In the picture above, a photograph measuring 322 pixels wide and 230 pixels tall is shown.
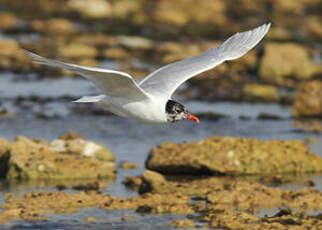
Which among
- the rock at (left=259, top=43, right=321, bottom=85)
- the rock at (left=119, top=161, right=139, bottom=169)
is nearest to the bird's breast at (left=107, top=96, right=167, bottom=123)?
the rock at (left=119, top=161, right=139, bottom=169)

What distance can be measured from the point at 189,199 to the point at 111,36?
21136 millimetres

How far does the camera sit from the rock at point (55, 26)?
113ft

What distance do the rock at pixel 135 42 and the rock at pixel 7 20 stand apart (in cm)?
545

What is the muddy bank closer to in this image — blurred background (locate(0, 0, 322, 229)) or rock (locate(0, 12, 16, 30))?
blurred background (locate(0, 0, 322, 229))

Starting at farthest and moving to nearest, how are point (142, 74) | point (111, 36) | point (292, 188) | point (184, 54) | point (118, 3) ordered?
point (118, 3)
point (111, 36)
point (184, 54)
point (142, 74)
point (292, 188)

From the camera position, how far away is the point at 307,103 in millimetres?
20984

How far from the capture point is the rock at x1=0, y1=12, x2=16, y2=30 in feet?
116

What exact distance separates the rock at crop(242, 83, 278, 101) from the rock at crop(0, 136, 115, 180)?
30.1 ft

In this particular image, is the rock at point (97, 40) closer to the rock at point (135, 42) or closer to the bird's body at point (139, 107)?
the rock at point (135, 42)

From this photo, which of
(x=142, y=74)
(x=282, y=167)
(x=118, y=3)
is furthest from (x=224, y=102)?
(x=118, y=3)

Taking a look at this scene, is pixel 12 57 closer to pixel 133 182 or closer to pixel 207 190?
pixel 133 182

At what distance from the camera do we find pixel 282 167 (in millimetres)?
15180

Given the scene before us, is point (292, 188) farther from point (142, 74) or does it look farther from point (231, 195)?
point (142, 74)

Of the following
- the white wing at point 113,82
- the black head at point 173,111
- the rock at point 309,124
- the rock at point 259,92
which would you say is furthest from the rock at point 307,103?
the white wing at point 113,82
